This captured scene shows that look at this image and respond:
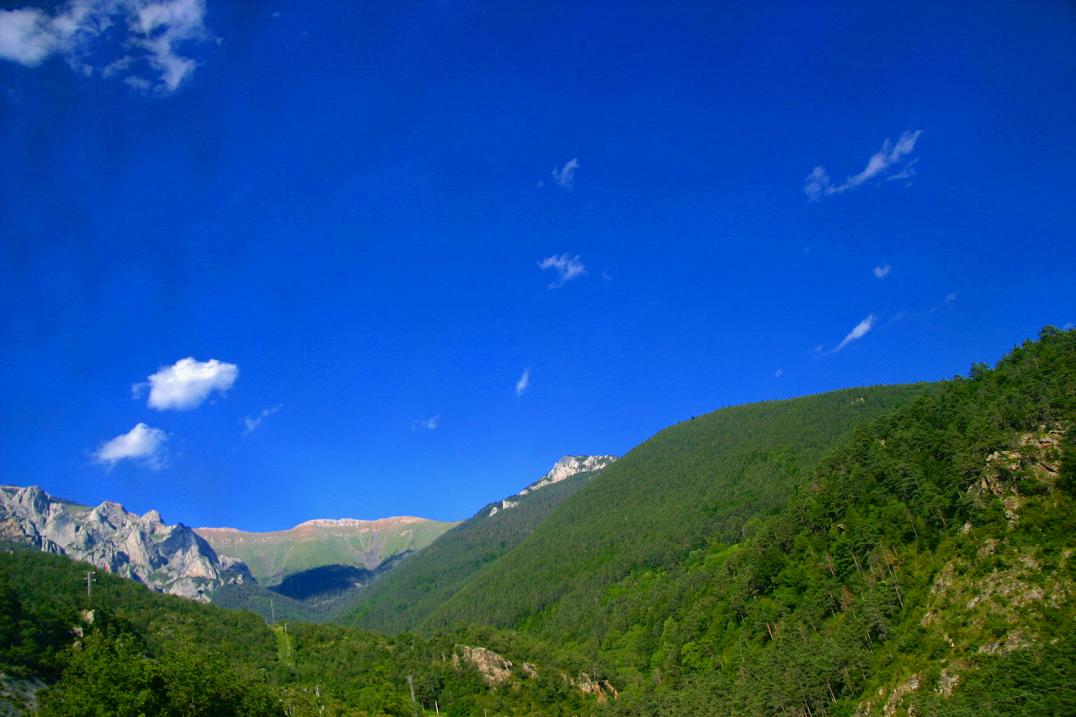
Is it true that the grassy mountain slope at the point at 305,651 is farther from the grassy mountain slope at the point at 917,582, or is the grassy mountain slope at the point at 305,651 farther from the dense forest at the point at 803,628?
the grassy mountain slope at the point at 917,582

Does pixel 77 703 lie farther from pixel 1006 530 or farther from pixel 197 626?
pixel 197 626

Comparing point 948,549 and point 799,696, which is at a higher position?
point 948,549

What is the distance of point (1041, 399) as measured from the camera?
10950cm

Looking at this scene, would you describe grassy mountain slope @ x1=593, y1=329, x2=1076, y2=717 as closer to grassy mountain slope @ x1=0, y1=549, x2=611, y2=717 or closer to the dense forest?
the dense forest

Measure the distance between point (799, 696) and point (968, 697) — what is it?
2879cm

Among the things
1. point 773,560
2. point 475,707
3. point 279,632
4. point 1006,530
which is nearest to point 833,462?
point 773,560

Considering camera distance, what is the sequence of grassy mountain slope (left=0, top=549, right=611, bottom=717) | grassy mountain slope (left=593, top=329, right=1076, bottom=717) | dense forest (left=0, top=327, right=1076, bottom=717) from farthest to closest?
grassy mountain slope (left=0, top=549, right=611, bottom=717)
grassy mountain slope (left=593, top=329, right=1076, bottom=717)
dense forest (left=0, top=327, right=1076, bottom=717)

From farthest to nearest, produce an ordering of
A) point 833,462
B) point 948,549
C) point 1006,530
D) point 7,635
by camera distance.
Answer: point 833,462 → point 948,549 → point 1006,530 → point 7,635

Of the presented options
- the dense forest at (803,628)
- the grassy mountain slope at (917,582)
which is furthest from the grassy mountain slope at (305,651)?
the grassy mountain slope at (917,582)

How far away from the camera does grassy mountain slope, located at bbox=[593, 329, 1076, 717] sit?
253 ft

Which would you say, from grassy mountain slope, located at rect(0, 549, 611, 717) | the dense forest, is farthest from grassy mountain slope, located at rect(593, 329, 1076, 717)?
grassy mountain slope, located at rect(0, 549, 611, 717)

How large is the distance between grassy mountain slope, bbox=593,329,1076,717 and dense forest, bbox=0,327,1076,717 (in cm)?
39

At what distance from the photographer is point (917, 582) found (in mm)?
103688

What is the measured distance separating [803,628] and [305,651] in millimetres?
119644
